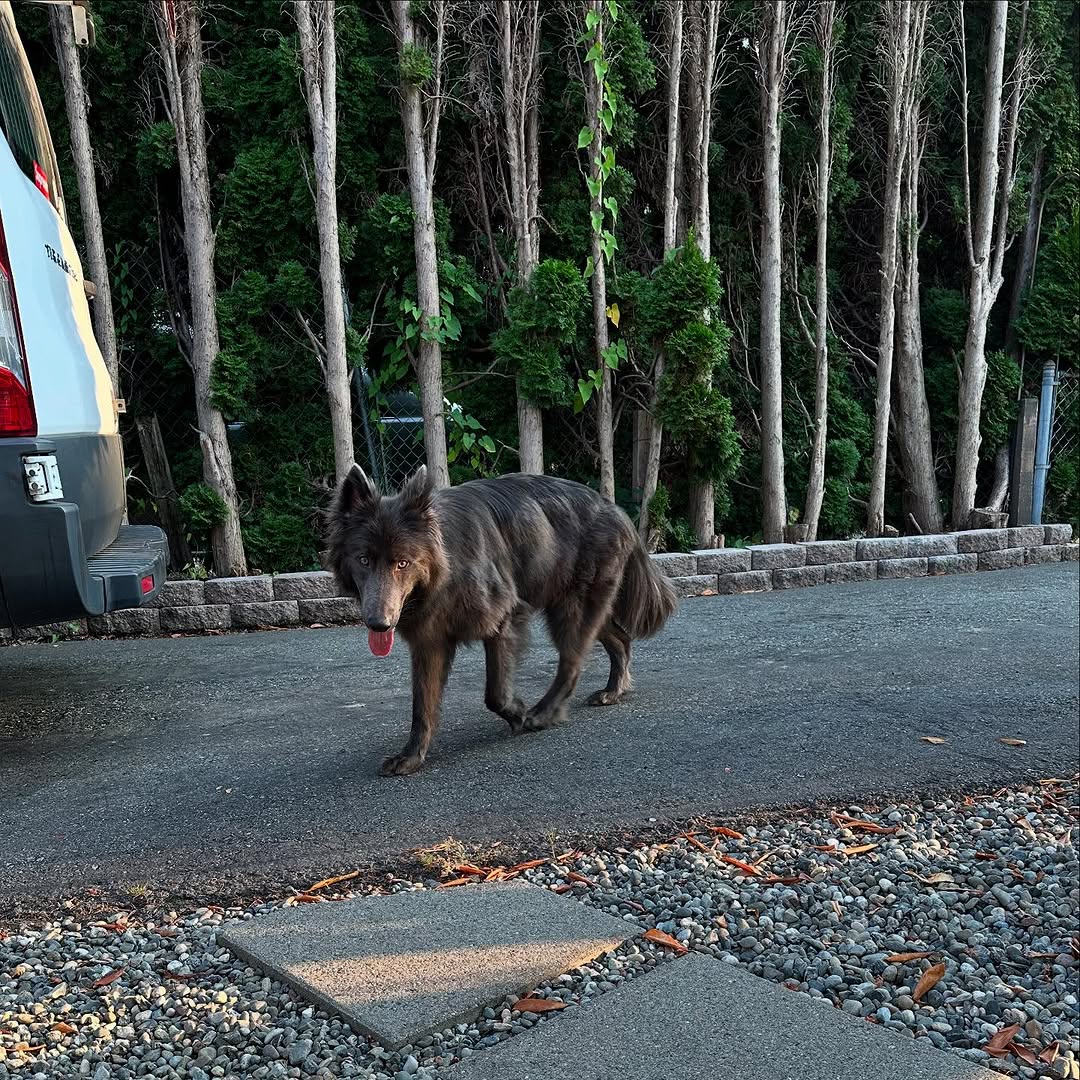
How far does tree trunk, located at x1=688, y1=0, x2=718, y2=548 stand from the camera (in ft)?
29.0

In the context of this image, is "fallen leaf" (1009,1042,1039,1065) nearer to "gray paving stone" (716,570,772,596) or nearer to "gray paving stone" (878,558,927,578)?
"gray paving stone" (716,570,772,596)

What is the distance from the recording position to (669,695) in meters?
5.53

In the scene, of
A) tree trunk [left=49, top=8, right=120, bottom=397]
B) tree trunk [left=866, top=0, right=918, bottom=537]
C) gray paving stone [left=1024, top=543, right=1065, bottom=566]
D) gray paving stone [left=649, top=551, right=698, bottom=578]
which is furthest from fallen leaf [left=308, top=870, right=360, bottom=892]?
gray paving stone [left=1024, top=543, right=1065, bottom=566]

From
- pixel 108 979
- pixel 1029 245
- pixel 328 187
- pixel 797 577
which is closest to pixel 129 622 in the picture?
pixel 328 187

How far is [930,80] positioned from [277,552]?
7604 millimetres

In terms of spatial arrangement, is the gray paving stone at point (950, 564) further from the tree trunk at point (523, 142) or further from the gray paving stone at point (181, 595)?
the gray paving stone at point (181, 595)

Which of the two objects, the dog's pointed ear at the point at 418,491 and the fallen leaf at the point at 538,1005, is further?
the dog's pointed ear at the point at 418,491

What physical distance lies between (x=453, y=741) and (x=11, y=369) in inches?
91.4

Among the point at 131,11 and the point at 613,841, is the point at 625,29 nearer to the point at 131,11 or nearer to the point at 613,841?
the point at 131,11

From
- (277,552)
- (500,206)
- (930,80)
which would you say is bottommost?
(277,552)

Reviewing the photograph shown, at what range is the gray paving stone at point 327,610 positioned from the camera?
7656 millimetres

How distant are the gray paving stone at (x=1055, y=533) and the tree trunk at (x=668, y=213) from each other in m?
4.05

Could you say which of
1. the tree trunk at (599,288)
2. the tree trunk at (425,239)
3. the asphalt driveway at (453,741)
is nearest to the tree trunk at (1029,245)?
the asphalt driveway at (453,741)

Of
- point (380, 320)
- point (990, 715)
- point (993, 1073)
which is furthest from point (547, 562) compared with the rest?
point (380, 320)
